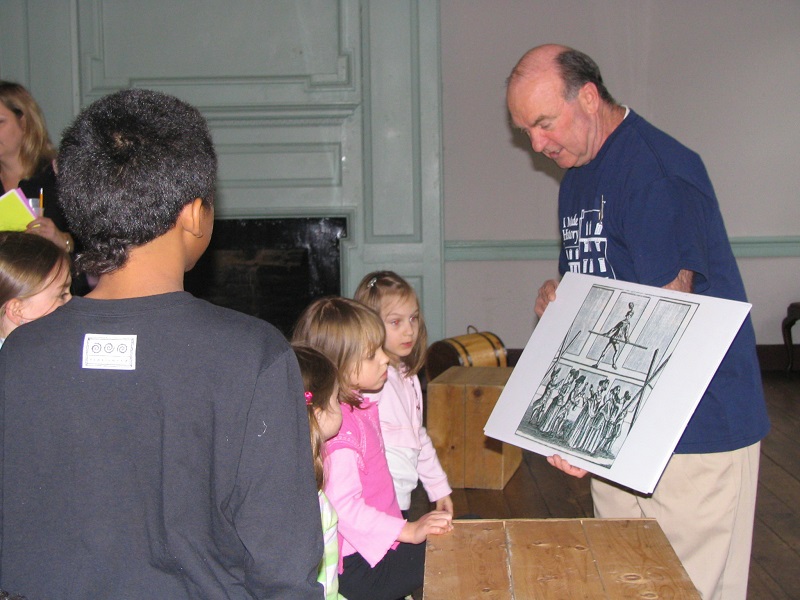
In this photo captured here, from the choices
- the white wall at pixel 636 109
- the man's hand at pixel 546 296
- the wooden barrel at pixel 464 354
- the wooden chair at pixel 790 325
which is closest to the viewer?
the man's hand at pixel 546 296

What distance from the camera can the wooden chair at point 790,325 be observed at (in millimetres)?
5912

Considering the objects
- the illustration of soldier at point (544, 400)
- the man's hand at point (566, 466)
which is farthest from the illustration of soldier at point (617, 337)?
the man's hand at point (566, 466)

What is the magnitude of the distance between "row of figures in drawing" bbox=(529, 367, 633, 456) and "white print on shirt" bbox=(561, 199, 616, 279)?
0.26 metres

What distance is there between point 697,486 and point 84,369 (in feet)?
4.53

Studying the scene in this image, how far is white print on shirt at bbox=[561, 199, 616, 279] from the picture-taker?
1.94m

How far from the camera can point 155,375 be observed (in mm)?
1013

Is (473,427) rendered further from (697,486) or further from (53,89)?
(53,89)

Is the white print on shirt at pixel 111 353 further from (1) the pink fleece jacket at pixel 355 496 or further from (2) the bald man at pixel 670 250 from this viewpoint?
(2) the bald man at pixel 670 250

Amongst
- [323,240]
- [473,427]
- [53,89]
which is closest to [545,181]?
[323,240]

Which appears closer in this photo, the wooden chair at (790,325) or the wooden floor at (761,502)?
the wooden floor at (761,502)

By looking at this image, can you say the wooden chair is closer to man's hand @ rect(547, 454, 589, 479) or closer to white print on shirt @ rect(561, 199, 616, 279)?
white print on shirt @ rect(561, 199, 616, 279)

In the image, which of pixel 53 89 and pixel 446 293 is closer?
pixel 53 89

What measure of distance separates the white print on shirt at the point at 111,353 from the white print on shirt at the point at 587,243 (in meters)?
1.21

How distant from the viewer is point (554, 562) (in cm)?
152
